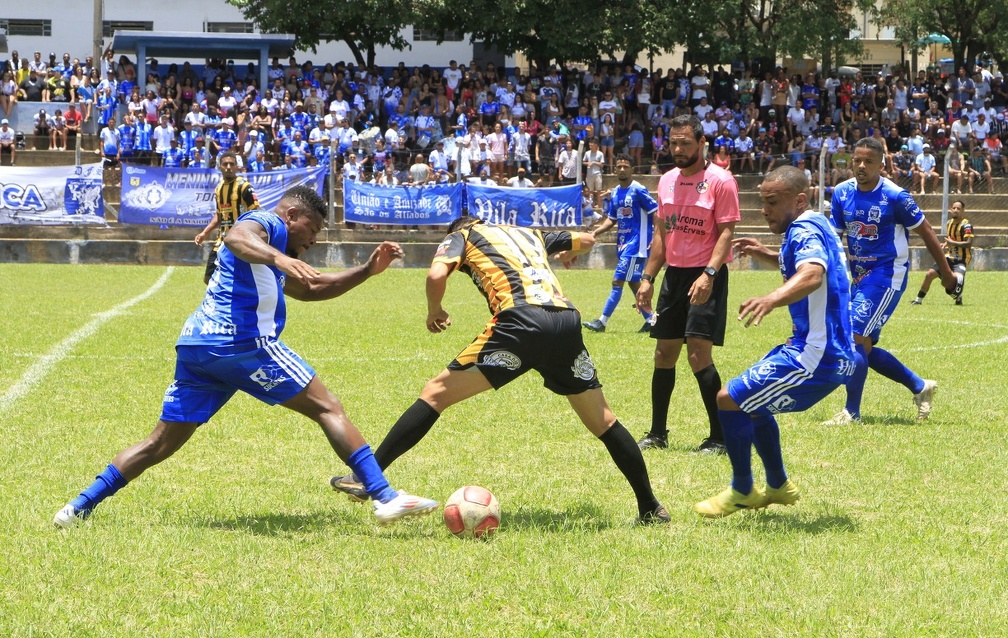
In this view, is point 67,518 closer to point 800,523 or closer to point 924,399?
point 800,523

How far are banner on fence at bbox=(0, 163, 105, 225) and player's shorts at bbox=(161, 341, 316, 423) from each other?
822 inches

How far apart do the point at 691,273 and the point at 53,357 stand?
259 inches

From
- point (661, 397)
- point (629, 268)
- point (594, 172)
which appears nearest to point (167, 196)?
point (594, 172)

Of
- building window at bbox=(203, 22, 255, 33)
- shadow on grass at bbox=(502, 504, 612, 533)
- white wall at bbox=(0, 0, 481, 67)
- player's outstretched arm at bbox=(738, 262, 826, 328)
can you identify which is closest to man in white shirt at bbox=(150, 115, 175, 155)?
white wall at bbox=(0, 0, 481, 67)

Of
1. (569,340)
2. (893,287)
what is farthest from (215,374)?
(893,287)

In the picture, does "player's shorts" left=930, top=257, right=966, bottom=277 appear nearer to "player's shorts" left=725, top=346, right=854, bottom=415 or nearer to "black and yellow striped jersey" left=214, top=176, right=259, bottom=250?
"black and yellow striped jersey" left=214, top=176, right=259, bottom=250

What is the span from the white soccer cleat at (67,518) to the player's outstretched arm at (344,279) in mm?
1450

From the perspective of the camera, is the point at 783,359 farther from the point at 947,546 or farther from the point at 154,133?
the point at 154,133

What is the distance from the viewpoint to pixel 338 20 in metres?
35.3

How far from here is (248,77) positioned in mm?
32281

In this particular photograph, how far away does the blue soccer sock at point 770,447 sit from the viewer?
596 centimetres

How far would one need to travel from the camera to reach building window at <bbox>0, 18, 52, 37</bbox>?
41.7 metres

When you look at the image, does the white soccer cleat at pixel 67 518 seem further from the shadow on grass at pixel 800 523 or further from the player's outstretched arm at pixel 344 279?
the shadow on grass at pixel 800 523

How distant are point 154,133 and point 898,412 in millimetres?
22094
